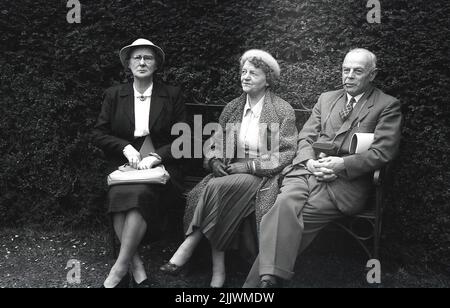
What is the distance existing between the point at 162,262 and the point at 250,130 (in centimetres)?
147

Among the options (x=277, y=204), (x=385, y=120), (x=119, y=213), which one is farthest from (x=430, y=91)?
(x=119, y=213)

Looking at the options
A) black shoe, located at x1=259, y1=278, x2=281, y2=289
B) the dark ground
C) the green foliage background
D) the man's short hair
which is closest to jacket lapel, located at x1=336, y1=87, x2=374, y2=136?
the man's short hair

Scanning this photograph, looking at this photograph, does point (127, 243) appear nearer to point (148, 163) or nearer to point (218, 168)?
point (148, 163)

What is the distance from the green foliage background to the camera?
194 inches

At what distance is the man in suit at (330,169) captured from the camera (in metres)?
4.30

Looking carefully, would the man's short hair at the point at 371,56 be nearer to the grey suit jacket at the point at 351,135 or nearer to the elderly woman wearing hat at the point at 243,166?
the grey suit jacket at the point at 351,135

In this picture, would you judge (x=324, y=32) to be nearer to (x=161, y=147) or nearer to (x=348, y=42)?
(x=348, y=42)

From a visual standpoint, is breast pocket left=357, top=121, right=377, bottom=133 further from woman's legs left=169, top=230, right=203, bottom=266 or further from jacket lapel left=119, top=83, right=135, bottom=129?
jacket lapel left=119, top=83, right=135, bottom=129

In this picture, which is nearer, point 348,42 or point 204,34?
point 348,42

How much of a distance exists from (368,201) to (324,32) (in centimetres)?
166

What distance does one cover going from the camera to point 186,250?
4.57m

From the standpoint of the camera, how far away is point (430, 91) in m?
4.85

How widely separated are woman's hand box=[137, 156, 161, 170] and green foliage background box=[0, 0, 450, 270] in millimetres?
1070

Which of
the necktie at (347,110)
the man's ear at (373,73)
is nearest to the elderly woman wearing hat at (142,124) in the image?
the necktie at (347,110)
